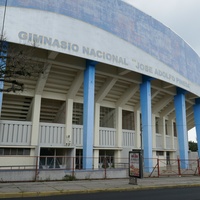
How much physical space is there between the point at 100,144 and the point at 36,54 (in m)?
10.9

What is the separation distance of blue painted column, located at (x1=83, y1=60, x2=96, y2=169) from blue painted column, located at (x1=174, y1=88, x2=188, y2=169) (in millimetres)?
12734

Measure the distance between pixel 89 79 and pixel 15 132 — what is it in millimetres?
7671

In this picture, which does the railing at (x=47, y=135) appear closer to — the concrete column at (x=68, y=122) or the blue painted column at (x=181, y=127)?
the concrete column at (x=68, y=122)

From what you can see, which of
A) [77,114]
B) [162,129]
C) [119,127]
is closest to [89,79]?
[77,114]

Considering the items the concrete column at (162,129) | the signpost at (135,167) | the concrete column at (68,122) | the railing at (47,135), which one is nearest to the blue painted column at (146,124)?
the railing at (47,135)

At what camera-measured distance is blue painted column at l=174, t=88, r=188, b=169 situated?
26.4 meters

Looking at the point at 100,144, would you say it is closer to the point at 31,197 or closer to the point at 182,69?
the point at 182,69

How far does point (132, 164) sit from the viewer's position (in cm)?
1350

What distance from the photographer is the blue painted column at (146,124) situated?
21922mm

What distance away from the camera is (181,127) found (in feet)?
89.0

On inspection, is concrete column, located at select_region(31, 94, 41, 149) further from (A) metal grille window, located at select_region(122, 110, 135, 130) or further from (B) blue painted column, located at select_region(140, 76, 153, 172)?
(A) metal grille window, located at select_region(122, 110, 135, 130)

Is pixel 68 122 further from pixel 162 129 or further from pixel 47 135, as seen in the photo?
pixel 162 129

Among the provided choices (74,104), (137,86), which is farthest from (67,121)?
(137,86)

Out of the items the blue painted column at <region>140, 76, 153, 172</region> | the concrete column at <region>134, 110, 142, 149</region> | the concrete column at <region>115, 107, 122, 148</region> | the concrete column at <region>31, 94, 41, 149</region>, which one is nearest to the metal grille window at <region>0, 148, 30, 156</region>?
the concrete column at <region>31, 94, 41, 149</region>
